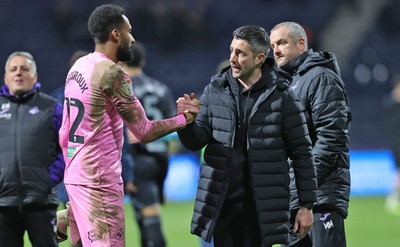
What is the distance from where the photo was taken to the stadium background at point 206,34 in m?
20.0

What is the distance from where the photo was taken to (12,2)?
855 inches

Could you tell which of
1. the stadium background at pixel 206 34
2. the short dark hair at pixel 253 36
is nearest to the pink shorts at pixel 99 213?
the short dark hair at pixel 253 36

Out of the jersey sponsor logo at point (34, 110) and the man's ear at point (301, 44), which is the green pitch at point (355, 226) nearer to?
the jersey sponsor logo at point (34, 110)

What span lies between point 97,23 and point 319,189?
6.74ft

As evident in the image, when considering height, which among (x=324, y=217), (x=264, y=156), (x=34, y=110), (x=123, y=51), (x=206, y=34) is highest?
(x=206, y=34)

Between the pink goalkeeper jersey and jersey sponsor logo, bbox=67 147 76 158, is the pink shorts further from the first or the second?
jersey sponsor logo, bbox=67 147 76 158

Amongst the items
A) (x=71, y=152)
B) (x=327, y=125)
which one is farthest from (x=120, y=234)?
(x=327, y=125)

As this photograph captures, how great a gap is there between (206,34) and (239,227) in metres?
16.2

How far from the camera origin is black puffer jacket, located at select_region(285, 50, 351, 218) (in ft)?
19.9

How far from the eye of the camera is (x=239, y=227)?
221 inches

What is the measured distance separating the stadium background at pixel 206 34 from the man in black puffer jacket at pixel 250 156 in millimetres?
12969

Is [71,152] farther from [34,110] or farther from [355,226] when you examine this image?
[355,226]

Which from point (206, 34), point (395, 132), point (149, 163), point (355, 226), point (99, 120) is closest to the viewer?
point (99, 120)

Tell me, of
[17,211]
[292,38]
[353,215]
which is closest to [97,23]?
[292,38]
